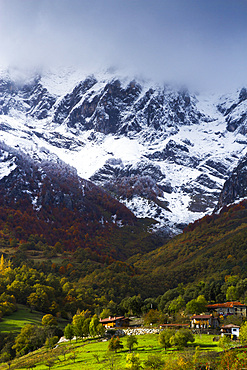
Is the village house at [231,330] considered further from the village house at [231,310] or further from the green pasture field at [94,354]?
the village house at [231,310]

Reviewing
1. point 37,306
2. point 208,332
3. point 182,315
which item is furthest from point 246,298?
point 37,306

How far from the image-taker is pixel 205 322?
91.5 m

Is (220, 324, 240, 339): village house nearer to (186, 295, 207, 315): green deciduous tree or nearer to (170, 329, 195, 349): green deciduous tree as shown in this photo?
(170, 329, 195, 349): green deciduous tree

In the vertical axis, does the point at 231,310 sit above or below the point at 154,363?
above

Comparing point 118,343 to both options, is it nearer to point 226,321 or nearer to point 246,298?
point 226,321

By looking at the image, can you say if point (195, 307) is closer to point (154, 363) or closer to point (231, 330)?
point (231, 330)

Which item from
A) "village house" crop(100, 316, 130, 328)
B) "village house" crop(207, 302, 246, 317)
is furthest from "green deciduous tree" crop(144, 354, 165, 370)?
"village house" crop(207, 302, 246, 317)

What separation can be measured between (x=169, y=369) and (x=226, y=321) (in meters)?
43.6

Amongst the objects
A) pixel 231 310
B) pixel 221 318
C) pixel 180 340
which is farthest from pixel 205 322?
pixel 180 340

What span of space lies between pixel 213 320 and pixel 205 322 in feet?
9.45

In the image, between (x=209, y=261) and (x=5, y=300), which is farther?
(x=209, y=261)

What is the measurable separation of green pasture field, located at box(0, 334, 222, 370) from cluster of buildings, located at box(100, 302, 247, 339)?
A: 4.90 m

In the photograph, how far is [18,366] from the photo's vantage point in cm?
7262

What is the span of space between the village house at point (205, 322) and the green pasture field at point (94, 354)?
8.48m
